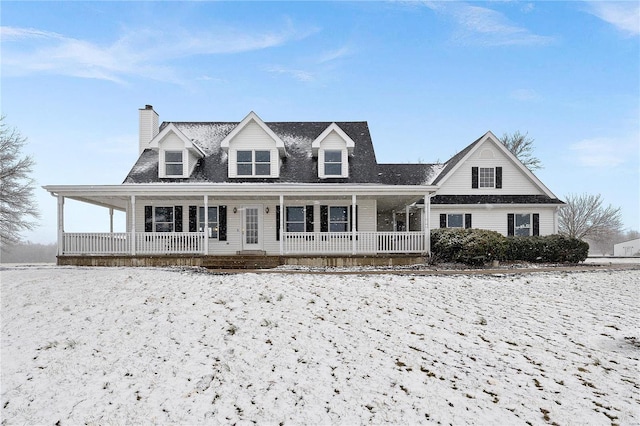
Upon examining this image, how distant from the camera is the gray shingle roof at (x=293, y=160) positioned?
1828 cm

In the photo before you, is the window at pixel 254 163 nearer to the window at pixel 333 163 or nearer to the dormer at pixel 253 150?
the dormer at pixel 253 150

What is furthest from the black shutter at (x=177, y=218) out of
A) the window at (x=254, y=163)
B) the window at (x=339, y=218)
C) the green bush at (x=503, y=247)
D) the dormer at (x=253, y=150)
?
the green bush at (x=503, y=247)

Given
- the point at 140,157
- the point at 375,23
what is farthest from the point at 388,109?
the point at 140,157

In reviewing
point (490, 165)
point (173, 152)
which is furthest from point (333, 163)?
point (490, 165)

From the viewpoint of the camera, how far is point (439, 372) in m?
4.90

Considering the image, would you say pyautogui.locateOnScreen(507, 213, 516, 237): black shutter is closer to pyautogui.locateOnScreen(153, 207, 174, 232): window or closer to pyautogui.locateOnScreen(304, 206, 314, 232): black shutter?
pyautogui.locateOnScreen(304, 206, 314, 232): black shutter

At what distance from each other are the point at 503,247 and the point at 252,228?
10.8 metres

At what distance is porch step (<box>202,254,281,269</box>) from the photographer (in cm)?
1462

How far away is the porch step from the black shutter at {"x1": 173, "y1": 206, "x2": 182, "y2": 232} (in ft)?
11.1

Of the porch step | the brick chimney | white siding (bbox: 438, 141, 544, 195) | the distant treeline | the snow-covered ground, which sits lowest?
the distant treeline

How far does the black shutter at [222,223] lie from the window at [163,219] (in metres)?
2.24

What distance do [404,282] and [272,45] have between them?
10.7 m

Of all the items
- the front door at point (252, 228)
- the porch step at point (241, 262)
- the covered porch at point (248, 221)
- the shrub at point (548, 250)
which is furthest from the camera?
the front door at point (252, 228)

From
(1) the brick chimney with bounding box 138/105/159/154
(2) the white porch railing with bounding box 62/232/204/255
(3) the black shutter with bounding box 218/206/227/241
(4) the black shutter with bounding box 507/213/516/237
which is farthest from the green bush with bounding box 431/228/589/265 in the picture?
(1) the brick chimney with bounding box 138/105/159/154
